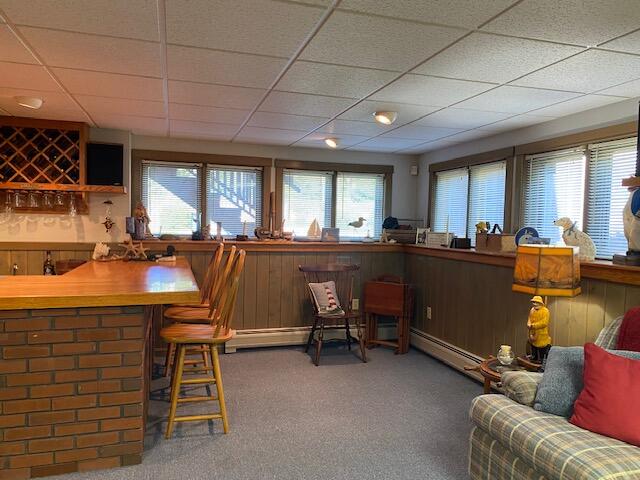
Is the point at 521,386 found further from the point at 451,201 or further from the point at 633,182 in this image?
the point at 451,201

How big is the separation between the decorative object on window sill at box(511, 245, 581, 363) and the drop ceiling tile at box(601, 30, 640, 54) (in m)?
1.04

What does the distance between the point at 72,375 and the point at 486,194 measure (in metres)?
3.81

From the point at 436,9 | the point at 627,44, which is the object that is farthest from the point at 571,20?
the point at 436,9

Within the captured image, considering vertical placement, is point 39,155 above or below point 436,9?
below

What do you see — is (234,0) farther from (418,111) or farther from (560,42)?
(418,111)

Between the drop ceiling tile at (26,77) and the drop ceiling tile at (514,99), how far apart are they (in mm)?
2708

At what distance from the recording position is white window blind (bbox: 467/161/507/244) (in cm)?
421

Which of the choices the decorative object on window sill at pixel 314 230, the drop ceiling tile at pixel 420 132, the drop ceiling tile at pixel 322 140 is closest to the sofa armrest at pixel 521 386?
the drop ceiling tile at pixel 420 132

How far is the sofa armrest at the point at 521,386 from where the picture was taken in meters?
2.12

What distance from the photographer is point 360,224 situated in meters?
5.23

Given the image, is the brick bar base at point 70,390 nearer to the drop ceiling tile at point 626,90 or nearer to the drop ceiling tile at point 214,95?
the drop ceiling tile at point 214,95

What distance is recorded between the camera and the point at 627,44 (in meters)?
2.04

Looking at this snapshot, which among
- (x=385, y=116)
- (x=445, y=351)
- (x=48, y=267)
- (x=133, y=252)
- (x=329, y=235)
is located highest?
(x=385, y=116)

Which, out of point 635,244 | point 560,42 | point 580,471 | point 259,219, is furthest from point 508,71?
point 259,219
